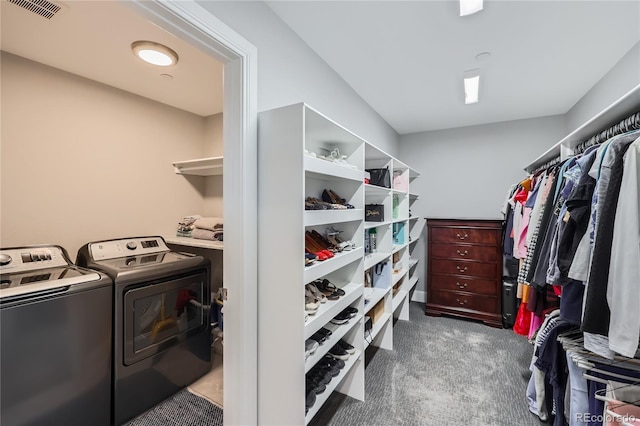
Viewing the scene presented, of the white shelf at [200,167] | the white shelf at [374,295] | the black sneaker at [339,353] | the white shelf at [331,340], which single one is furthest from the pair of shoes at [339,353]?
the white shelf at [200,167]

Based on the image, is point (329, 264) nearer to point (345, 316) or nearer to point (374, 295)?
point (345, 316)

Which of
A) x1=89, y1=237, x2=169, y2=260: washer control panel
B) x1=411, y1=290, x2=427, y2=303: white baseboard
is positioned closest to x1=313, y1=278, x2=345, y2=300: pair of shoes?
x1=89, y1=237, x2=169, y2=260: washer control panel

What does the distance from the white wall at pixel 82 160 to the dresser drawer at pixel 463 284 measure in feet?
10.3

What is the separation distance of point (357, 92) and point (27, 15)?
2.34 m

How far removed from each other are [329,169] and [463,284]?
272cm

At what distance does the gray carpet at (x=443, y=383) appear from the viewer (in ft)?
5.70

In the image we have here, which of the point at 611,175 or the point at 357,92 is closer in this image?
the point at 611,175

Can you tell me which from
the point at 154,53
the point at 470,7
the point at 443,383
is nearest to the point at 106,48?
the point at 154,53

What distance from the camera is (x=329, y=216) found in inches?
59.8

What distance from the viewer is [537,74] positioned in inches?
91.0

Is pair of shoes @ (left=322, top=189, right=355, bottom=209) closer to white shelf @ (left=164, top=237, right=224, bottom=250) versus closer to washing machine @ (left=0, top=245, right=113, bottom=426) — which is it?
white shelf @ (left=164, top=237, right=224, bottom=250)

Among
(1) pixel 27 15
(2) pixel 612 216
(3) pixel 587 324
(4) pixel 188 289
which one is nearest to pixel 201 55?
(1) pixel 27 15

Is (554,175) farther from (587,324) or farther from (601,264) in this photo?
(587,324)

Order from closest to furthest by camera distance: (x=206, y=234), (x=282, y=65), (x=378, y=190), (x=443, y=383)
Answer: (x=282, y=65) < (x=443, y=383) < (x=378, y=190) < (x=206, y=234)
